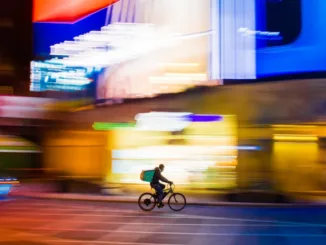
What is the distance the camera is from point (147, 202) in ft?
65.3

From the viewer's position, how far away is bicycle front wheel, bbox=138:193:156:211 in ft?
65.4

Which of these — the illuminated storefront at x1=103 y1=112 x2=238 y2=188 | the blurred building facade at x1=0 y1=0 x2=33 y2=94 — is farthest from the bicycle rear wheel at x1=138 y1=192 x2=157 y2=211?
the blurred building facade at x1=0 y1=0 x2=33 y2=94

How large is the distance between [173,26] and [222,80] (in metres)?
3.66

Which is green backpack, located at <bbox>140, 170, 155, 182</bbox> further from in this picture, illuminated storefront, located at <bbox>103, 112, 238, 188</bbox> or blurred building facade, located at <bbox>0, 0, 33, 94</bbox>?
blurred building facade, located at <bbox>0, 0, 33, 94</bbox>

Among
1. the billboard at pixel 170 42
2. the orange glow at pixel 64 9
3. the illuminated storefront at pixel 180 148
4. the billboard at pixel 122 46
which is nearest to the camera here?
the billboard at pixel 170 42

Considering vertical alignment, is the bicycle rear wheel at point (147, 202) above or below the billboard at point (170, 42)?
below

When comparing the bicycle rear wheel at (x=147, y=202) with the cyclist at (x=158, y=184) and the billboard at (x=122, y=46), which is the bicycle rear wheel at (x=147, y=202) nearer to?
the cyclist at (x=158, y=184)

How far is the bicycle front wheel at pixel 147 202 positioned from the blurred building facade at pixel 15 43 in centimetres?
2736

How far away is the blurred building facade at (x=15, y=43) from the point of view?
4578 cm

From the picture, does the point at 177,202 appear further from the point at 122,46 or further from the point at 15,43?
the point at 15,43

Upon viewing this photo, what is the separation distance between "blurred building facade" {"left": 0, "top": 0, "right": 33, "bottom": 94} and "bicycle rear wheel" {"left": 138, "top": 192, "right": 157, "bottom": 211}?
2736 centimetres

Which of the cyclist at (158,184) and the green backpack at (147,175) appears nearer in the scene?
the cyclist at (158,184)

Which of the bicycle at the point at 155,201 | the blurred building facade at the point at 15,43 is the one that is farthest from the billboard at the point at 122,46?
the blurred building facade at the point at 15,43

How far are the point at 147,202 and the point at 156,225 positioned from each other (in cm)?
433
